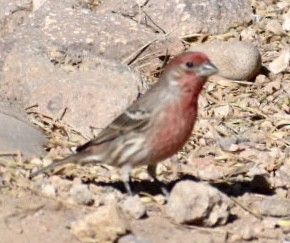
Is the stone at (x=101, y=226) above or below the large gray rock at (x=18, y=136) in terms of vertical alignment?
above

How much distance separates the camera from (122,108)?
9422 mm

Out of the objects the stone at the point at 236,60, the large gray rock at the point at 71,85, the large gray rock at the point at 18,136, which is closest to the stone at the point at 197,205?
the large gray rock at the point at 18,136

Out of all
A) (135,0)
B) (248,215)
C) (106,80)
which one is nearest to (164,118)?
(248,215)

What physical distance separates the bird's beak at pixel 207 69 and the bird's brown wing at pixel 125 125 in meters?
0.52

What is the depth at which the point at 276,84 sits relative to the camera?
35.3 feet

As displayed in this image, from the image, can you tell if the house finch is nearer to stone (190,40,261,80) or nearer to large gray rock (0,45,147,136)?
large gray rock (0,45,147,136)

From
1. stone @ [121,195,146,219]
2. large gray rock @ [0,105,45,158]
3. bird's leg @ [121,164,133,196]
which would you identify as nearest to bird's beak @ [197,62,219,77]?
bird's leg @ [121,164,133,196]

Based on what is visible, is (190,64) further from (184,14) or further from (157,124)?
(184,14)

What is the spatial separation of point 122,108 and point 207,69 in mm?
1767

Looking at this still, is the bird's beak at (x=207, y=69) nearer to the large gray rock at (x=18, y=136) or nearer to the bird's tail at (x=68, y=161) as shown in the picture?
the bird's tail at (x=68, y=161)

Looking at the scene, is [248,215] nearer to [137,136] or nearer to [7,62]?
[137,136]

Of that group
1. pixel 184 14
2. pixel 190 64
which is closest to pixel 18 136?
pixel 190 64

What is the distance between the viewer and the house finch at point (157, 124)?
790 cm

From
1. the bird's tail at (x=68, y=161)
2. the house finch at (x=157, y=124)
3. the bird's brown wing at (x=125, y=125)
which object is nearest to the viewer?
the house finch at (x=157, y=124)
